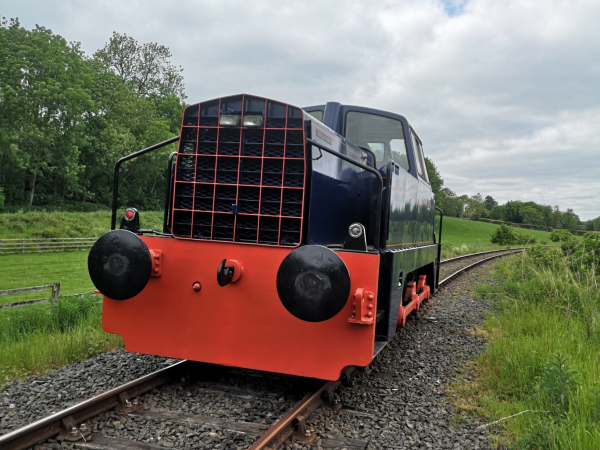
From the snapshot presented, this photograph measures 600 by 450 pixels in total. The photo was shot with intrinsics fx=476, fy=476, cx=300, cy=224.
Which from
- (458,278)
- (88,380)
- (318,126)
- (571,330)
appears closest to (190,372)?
(88,380)

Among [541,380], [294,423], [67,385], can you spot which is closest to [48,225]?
[67,385]

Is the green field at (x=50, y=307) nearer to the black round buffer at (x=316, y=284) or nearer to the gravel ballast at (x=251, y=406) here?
the gravel ballast at (x=251, y=406)

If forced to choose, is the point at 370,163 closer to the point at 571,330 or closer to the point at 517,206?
the point at 571,330

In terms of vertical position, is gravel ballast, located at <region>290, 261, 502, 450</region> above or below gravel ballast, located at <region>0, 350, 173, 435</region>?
above

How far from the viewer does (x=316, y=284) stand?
3.36 meters

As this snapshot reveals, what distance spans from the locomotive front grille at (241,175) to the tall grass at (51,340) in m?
1.93

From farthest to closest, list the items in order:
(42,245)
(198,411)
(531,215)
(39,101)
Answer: (531,215) < (39,101) < (42,245) < (198,411)

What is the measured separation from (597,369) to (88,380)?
15.1 ft

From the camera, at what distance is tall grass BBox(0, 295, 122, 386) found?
461cm

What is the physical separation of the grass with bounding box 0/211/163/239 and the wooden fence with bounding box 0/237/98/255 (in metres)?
0.85

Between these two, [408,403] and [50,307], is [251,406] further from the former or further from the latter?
[50,307]

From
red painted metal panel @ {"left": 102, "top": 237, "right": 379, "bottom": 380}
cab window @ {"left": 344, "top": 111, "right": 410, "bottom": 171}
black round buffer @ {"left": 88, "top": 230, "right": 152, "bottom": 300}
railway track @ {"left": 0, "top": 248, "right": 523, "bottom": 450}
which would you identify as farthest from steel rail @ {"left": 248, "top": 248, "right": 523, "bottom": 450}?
cab window @ {"left": 344, "top": 111, "right": 410, "bottom": 171}

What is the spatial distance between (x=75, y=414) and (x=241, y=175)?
2169 millimetres

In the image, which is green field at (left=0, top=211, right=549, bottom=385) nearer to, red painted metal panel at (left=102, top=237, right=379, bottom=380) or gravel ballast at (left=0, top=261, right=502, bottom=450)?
gravel ballast at (left=0, top=261, right=502, bottom=450)
